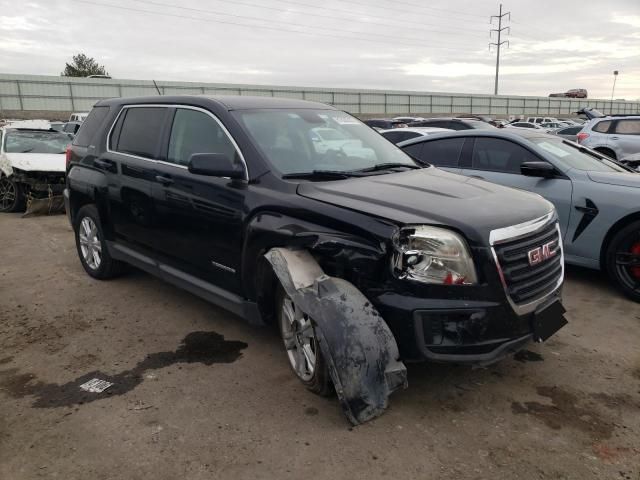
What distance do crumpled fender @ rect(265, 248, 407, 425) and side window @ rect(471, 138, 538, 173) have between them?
3588 mm

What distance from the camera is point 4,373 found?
11.6 ft

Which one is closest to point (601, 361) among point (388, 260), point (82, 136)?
point (388, 260)

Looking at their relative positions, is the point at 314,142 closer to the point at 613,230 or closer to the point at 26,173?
the point at 613,230

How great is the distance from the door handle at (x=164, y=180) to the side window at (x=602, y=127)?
11781 mm

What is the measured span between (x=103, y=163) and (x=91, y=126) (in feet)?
2.25

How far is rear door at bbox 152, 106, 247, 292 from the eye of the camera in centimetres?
359

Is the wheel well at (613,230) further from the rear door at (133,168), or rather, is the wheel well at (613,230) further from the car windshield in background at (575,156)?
the rear door at (133,168)

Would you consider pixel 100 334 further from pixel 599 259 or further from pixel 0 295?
pixel 599 259

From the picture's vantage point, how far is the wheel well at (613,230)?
4.65 meters

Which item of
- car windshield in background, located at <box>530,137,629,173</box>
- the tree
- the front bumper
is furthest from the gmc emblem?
the tree

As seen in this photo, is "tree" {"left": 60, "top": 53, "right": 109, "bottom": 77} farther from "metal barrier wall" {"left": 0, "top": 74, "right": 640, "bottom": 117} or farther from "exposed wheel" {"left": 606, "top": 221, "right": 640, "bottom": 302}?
A: "exposed wheel" {"left": 606, "top": 221, "right": 640, "bottom": 302}

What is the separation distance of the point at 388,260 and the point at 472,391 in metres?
1.10

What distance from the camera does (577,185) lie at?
5.01 metres

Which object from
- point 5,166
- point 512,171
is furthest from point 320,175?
point 5,166
